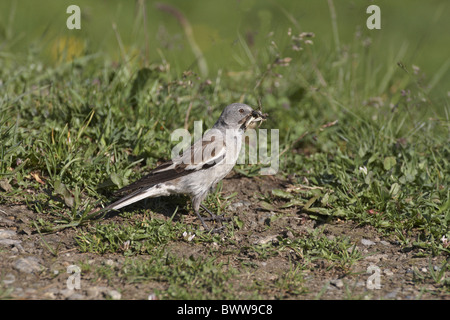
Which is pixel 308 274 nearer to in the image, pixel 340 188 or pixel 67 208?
pixel 340 188

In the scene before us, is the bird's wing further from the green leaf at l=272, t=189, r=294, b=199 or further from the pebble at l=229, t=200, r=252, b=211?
the green leaf at l=272, t=189, r=294, b=199

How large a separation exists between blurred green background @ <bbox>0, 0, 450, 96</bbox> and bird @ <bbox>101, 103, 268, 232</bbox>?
43.2 inches

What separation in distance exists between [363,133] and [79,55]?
444cm

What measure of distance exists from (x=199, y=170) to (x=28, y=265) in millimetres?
1946

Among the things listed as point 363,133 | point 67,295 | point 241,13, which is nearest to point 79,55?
point 241,13

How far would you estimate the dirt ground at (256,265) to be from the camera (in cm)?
418

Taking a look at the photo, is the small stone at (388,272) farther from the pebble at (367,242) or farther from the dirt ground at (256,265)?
the pebble at (367,242)

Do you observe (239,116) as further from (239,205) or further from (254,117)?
(239,205)

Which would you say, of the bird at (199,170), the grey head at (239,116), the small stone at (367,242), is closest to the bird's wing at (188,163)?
the bird at (199,170)

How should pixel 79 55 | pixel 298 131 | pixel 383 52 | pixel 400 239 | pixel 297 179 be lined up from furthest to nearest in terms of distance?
pixel 383 52
pixel 79 55
pixel 298 131
pixel 297 179
pixel 400 239

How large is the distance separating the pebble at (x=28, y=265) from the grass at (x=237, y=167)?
1.51ft

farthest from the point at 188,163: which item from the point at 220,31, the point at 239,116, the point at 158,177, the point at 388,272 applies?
the point at 220,31

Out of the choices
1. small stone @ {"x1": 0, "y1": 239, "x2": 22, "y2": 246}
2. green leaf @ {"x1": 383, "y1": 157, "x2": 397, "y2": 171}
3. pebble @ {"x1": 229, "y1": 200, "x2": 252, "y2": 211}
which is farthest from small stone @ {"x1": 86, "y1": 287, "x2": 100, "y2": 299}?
green leaf @ {"x1": 383, "y1": 157, "x2": 397, "y2": 171}
